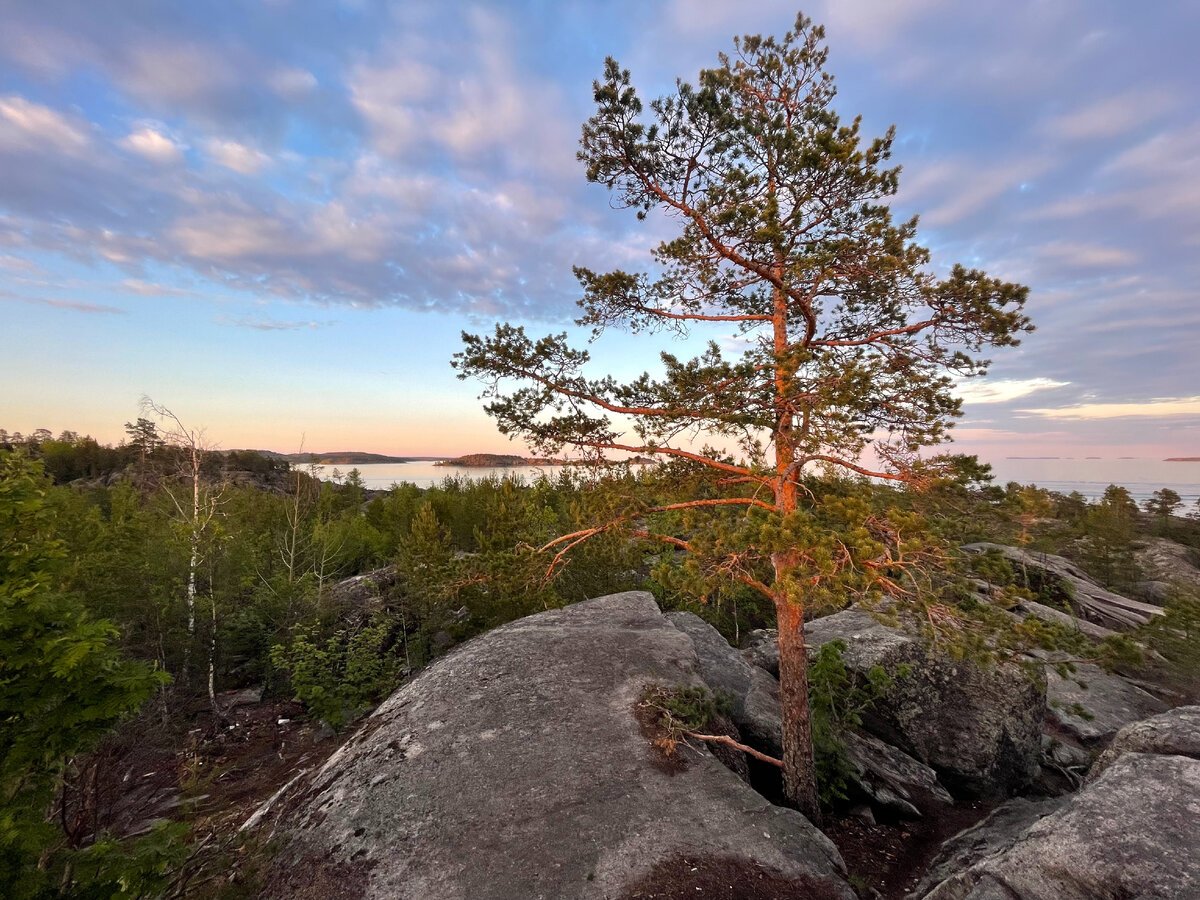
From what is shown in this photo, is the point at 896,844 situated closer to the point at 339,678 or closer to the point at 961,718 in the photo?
the point at 961,718

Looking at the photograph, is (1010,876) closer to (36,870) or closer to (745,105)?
(36,870)

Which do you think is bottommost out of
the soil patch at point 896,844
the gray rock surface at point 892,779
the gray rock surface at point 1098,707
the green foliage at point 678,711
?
the gray rock surface at point 1098,707

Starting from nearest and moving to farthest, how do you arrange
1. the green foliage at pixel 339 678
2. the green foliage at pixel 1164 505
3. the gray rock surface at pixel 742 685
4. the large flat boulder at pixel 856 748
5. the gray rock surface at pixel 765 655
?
the large flat boulder at pixel 856 748, the gray rock surface at pixel 742 685, the green foliage at pixel 339 678, the gray rock surface at pixel 765 655, the green foliage at pixel 1164 505

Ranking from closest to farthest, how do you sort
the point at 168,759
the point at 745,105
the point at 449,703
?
the point at 745,105 < the point at 449,703 < the point at 168,759

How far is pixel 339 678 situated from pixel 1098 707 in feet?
71.3

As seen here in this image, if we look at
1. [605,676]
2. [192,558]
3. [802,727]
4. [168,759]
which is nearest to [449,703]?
[605,676]

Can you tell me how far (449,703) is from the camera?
8.14 m

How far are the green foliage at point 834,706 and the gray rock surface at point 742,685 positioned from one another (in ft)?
2.48

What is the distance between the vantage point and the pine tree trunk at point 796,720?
747 centimetres

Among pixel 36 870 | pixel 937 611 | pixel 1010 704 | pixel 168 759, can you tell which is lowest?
pixel 168 759

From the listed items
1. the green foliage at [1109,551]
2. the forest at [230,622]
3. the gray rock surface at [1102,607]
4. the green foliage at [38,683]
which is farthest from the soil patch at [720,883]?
the green foliage at [1109,551]

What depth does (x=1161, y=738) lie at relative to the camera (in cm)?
743

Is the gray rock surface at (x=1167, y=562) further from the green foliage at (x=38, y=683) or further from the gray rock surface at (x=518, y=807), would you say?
the green foliage at (x=38, y=683)

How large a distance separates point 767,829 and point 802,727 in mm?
2015
